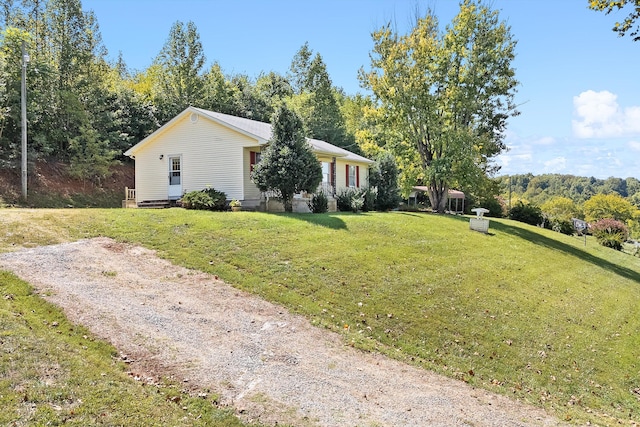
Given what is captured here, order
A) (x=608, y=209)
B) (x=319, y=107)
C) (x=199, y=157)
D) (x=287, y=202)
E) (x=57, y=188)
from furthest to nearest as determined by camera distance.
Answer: (x=608, y=209) < (x=319, y=107) < (x=57, y=188) < (x=199, y=157) < (x=287, y=202)

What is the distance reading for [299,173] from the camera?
60.3 ft

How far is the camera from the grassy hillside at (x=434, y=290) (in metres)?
7.66

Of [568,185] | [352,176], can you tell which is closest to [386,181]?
[352,176]

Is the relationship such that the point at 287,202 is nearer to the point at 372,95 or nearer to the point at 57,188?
the point at 372,95

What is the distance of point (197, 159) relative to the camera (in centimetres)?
2138

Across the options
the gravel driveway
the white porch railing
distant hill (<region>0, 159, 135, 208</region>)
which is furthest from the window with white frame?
the gravel driveway

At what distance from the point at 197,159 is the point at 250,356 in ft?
54.5

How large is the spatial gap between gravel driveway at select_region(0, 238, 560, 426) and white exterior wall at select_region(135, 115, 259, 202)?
36.2ft

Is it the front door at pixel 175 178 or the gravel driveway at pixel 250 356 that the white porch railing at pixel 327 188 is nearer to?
the front door at pixel 175 178

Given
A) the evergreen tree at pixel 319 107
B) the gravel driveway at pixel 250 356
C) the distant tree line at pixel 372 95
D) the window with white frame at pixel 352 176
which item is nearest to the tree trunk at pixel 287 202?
the distant tree line at pixel 372 95

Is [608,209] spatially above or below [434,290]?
above

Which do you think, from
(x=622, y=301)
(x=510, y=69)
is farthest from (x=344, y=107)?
(x=622, y=301)

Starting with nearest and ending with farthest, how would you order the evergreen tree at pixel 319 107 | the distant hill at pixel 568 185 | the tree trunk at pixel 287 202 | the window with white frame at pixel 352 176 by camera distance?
the tree trunk at pixel 287 202 → the window with white frame at pixel 352 176 → the evergreen tree at pixel 319 107 → the distant hill at pixel 568 185

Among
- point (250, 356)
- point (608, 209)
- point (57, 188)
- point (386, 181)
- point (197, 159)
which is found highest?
point (197, 159)
